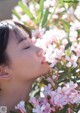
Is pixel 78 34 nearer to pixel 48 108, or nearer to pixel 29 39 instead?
pixel 29 39

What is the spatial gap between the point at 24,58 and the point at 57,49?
141 millimetres

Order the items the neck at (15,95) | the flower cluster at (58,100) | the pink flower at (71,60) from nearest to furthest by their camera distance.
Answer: the flower cluster at (58,100), the pink flower at (71,60), the neck at (15,95)

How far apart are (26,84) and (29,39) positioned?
0.19 m

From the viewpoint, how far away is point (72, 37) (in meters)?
1.65

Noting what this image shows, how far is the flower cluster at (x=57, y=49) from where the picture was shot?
139 centimetres

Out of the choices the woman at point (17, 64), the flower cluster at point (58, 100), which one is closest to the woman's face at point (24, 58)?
the woman at point (17, 64)

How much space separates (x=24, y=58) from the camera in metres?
1.60

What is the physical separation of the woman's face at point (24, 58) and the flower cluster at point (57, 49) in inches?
1.5

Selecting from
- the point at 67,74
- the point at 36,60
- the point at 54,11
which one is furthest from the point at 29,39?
the point at 54,11

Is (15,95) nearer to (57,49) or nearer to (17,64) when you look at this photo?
(17,64)

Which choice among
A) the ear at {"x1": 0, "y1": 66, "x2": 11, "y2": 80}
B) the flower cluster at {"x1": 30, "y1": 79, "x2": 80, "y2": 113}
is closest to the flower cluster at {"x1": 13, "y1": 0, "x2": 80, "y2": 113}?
the flower cluster at {"x1": 30, "y1": 79, "x2": 80, "y2": 113}

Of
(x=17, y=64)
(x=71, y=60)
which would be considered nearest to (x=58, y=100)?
(x=71, y=60)

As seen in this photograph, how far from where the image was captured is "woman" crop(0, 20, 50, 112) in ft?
5.19

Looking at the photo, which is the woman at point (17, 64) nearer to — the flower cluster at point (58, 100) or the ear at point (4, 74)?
the ear at point (4, 74)
